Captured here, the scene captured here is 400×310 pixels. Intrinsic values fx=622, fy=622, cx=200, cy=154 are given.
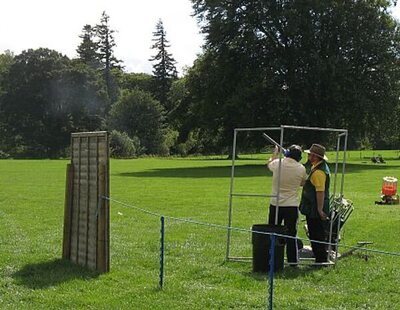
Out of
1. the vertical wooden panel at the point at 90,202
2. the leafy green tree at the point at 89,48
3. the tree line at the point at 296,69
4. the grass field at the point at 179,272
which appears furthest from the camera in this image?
the leafy green tree at the point at 89,48

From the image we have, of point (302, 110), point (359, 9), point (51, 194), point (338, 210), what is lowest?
point (51, 194)

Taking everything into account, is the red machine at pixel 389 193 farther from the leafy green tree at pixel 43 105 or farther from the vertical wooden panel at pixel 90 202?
the leafy green tree at pixel 43 105

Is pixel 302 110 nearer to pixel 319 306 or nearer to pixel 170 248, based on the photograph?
pixel 170 248

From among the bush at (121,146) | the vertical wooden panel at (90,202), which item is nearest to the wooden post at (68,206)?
the vertical wooden panel at (90,202)

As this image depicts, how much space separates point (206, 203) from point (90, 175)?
33.6 feet

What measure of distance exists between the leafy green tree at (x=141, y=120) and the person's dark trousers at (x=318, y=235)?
2852 inches

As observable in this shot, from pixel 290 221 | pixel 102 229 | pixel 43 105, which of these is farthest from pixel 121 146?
pixel 102 229

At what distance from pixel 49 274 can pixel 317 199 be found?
13.9 ft

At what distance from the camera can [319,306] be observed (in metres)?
7.39

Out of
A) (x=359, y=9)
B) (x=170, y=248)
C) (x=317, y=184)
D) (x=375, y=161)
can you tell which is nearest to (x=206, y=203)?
(x=170, y=248)

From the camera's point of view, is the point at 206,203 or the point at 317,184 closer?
the point at 317,184

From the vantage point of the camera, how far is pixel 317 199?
9.80 metres

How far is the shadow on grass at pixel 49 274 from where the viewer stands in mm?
8501

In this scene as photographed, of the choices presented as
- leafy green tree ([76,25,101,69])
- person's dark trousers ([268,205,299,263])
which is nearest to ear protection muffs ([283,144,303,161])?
person's dark trousers ([268,205,299,263])
